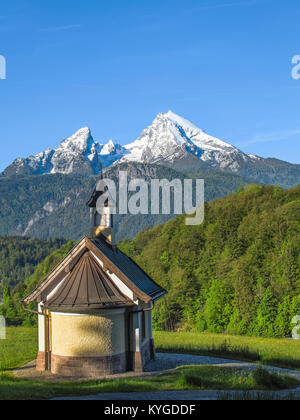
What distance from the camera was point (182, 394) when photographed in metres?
16.9

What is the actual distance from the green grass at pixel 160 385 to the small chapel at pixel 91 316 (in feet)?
7.38

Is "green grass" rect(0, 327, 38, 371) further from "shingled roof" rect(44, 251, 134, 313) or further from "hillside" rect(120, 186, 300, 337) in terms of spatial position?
"hillside" rect(120, 186, 300, 337)

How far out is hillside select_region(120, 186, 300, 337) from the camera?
59844 millimetres

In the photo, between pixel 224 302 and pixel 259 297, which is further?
pixel 224 302

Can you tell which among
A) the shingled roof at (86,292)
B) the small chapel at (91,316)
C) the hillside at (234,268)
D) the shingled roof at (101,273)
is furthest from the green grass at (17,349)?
the hillside at (234,268)

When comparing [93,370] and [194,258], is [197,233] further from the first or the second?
[93,370]

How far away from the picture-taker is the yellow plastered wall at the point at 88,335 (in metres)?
22.9

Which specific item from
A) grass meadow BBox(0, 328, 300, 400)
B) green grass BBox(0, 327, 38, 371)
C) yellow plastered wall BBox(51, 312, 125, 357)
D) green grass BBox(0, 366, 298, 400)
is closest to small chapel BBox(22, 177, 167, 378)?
yellow plastered wall BBox(51, 312, 125, 357)

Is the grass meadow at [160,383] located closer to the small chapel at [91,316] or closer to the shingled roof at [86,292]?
the small chapel at [91,316]

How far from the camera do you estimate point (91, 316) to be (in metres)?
22.9

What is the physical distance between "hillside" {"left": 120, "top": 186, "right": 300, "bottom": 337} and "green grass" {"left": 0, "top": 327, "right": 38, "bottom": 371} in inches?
994

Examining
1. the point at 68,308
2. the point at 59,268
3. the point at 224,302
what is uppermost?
the point at 59,268
